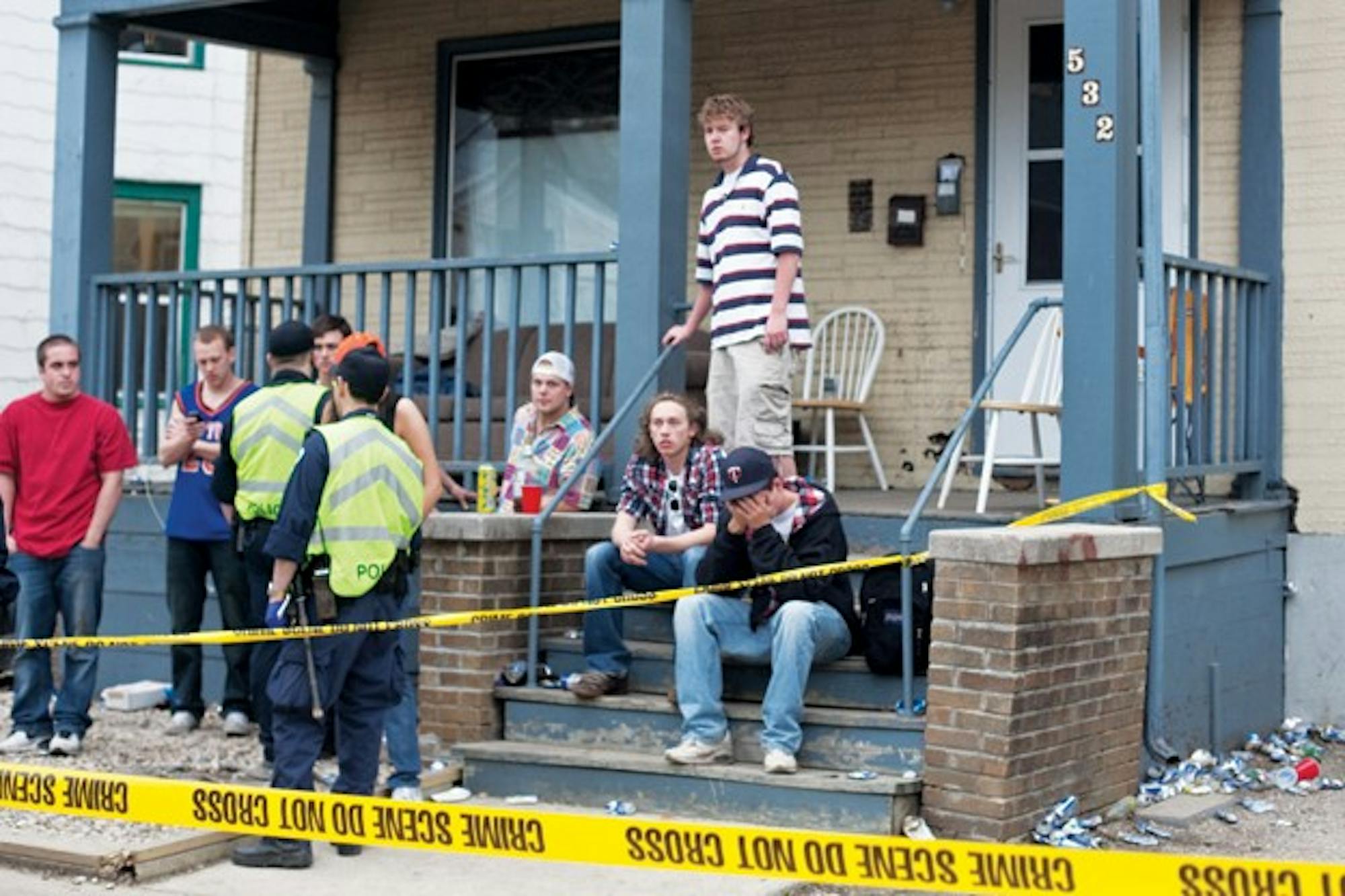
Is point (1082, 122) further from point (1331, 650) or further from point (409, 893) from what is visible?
point (409, 893)

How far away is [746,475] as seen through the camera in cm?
738

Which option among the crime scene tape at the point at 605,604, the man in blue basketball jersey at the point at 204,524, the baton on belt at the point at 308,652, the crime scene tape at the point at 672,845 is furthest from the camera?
the man in blue basketball jersey at the point at 204,524

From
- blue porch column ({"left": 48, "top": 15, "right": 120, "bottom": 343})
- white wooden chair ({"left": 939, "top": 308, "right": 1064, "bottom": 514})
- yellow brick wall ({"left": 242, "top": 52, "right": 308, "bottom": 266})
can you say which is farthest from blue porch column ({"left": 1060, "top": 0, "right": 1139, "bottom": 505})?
yellow brick wall ({"left": 242, "top": 52, "right": 308, "bottom": 266})

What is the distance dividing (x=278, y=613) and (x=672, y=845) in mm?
2584

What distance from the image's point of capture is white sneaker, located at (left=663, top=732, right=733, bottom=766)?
752cm

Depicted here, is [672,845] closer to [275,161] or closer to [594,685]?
[594,685]

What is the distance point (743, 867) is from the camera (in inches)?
183

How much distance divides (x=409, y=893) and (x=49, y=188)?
1401 cm

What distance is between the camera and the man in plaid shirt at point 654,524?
792cm

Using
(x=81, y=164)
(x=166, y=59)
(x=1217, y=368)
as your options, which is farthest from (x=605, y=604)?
(x=166, y=59)

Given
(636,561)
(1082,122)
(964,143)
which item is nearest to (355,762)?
(636,561)

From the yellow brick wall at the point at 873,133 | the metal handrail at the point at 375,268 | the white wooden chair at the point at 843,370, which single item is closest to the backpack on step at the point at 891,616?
the metal handrail at the point at 375,268

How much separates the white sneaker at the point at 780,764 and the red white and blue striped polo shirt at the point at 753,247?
1776 mm

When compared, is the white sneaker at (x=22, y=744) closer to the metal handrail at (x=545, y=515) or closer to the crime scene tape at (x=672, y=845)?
the metal handrail at (x=545, y=515)
